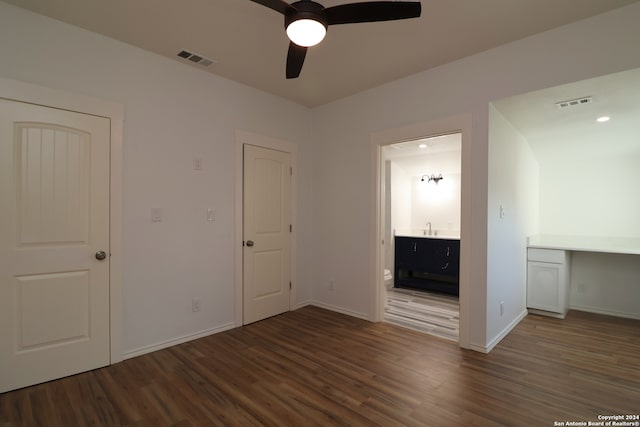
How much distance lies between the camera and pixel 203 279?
320cm

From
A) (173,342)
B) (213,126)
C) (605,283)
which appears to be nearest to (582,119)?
(605,283)

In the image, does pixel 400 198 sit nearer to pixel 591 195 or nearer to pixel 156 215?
pixel 591 195

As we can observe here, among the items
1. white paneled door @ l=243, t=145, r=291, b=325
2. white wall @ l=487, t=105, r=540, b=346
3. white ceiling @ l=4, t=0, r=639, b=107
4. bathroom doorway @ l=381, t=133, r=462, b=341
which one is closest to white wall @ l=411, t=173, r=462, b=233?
bathroom doorway @ l=381, t=133, r=462, b=341

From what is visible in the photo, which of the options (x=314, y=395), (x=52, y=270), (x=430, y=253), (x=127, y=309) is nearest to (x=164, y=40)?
(x=52, y=270)

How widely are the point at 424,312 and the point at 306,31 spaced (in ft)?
11.8

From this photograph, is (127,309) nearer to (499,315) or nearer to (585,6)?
(499,315)

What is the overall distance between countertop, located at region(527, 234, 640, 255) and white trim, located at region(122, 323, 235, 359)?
3987 millimetres

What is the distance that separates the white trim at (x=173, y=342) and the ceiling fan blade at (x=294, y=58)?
8.81ft

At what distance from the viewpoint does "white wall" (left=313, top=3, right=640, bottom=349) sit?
2316mm

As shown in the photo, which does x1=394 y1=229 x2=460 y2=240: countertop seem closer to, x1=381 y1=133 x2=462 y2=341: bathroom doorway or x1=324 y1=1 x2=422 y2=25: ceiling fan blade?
x1=381 y1=133 x2=462 y2=341: bathroom doorway

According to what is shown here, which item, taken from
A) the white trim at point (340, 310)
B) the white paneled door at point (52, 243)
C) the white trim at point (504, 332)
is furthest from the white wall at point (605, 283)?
the white paneled door at point (52, 243)

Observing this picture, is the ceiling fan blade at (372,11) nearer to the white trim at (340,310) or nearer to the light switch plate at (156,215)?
the light switch plate at (156,215)

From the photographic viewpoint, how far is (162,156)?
2912 millimetres

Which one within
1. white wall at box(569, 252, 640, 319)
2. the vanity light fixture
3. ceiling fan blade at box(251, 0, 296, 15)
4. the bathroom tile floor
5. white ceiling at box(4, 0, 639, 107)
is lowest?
the bathroom tile floor
